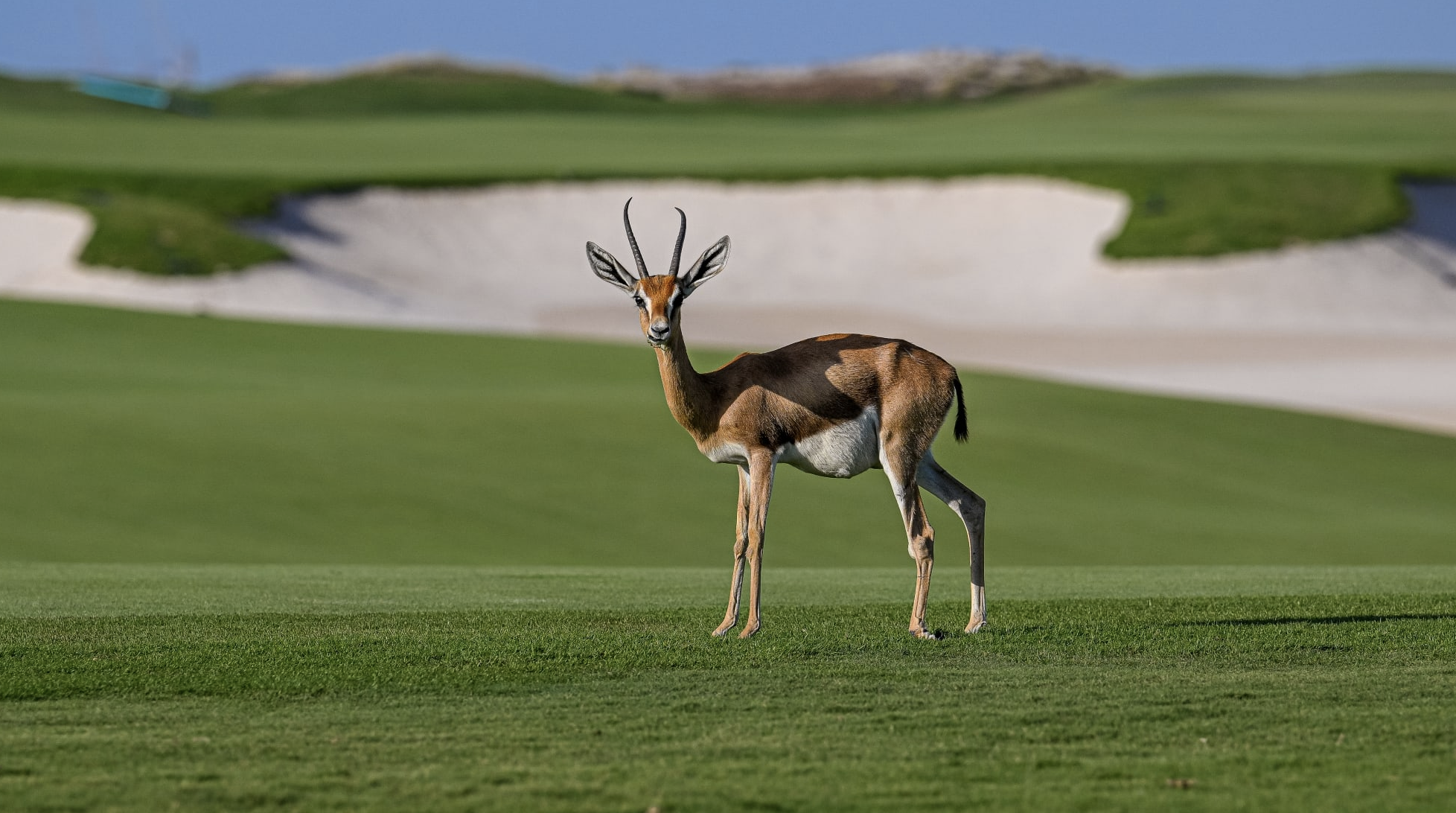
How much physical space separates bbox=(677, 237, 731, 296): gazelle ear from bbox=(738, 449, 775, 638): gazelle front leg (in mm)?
1120

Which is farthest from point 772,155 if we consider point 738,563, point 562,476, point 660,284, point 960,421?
point 660,284

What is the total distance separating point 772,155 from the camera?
76.7 metres

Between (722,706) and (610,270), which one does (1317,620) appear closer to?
(722,706)

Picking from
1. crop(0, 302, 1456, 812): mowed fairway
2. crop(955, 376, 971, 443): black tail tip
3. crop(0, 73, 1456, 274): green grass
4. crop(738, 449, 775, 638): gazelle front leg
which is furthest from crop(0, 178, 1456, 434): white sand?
crop(738, 449, 775, 638): gazelle front leg

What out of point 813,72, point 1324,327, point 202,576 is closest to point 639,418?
point 202,576

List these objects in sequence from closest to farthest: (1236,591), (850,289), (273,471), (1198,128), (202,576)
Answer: (1236,591) < (202,576) < (273,471) < (850,289) < (1198,128)

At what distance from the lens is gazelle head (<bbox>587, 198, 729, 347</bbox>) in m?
10.8

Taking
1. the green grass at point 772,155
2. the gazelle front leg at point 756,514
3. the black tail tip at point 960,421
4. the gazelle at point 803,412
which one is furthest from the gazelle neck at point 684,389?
the green grass at point 772,155

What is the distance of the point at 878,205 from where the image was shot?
219 ft

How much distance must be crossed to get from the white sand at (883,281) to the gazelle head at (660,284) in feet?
117

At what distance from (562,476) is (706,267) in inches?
640

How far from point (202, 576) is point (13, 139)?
6318cm

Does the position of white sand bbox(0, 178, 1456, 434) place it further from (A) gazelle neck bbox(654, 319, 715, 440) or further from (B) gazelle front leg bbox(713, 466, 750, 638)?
(A) gazelle neck bbox(654, 319, 715, 440)

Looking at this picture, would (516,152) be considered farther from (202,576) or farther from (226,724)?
(226,724)
